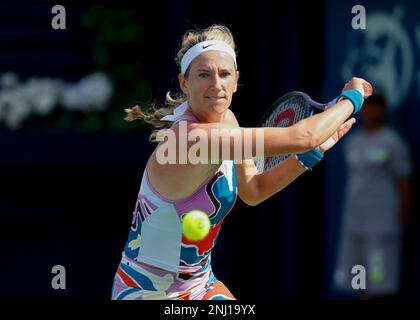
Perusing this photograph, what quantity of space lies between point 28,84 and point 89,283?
4.26 feet

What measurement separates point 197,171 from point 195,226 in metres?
0.28

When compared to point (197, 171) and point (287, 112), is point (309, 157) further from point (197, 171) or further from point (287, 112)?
point (197, 171)

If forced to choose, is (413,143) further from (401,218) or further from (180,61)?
(180,61)

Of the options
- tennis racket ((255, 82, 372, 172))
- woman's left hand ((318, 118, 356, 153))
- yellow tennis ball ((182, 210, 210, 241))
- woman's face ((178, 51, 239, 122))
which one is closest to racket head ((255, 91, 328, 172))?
tennis racket ((255, 82, 372, 172))

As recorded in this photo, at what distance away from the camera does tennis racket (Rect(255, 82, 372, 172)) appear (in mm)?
5012

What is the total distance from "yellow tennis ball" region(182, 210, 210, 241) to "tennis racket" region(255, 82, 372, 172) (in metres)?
0.57

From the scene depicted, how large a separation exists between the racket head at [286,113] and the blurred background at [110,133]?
1872 mm

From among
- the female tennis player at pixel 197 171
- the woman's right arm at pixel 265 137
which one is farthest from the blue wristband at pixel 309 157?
the woman's right arm at pixel 265 137

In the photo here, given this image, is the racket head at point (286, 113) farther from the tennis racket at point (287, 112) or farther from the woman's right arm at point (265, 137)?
the woman's right arm at point (265, 137)

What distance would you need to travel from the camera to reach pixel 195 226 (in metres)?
4.56

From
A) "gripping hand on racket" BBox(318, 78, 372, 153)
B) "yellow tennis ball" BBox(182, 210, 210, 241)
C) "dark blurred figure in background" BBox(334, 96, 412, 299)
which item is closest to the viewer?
"yellow tennis ball" BBox(182, 210, 210, 241)

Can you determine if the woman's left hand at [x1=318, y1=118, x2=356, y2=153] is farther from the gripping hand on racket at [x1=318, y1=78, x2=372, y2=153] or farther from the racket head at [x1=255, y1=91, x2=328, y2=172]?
the racket head at [x1=255, y1=91, x2=328, y2=172]
